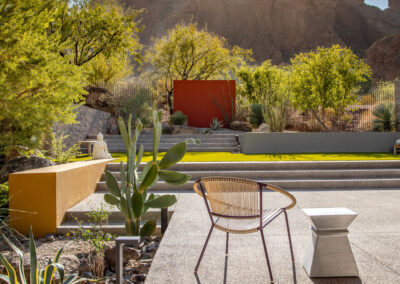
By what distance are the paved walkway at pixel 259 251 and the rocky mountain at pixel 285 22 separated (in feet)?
147

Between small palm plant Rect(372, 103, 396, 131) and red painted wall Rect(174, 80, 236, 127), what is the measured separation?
253 inches

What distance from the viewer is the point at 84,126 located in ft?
Answer: 35.8

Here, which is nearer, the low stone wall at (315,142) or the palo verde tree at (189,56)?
the low stone wall at (315,142)

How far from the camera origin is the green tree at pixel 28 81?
4.75 metres

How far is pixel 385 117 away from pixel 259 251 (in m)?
11.1

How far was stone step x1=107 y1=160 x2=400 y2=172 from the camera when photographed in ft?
21.8

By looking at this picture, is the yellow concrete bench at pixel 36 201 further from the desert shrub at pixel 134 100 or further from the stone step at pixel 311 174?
the desert shrub at pixel 134 100

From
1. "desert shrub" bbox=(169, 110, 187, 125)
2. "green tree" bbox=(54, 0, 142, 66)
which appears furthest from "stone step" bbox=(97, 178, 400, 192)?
"green tree" bbox=(54, 0, 142, 66)

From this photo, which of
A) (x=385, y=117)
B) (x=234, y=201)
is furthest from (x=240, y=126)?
(x=234, y=201)

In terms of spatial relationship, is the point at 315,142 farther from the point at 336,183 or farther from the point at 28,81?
the point at 28,81

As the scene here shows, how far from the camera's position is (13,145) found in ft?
16.4

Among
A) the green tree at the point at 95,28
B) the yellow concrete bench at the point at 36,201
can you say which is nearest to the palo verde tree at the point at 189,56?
the green tree at the point at 95,28

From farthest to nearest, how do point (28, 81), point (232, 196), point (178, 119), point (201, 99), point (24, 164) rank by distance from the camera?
point (201, 99), point (178, 119), point (24, 164), point (28, 81), point (232, 196)

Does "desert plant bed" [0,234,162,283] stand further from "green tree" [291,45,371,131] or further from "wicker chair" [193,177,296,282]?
"green tree" [291,45,371,131]
